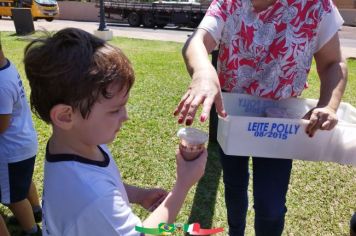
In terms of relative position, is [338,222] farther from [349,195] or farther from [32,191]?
[32,191]

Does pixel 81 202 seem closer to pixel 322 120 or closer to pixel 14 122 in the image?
pixel 322 120

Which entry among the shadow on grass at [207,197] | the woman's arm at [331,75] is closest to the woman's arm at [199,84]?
the woman's arm at [331,75]

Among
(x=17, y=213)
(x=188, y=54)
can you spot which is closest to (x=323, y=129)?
(x=188, y=54)

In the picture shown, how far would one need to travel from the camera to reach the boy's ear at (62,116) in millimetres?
1144

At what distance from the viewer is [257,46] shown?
1699 mm

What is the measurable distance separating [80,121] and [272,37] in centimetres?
95

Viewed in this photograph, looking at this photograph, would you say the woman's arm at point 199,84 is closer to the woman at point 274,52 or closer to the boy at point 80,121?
the woman at point 274,52

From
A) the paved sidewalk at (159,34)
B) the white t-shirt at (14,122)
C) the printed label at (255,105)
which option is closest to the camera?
the printed label at (255,105)

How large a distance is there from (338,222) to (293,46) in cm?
185

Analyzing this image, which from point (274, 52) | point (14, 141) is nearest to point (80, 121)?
point (274, 52)

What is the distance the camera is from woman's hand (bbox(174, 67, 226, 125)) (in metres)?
1.19

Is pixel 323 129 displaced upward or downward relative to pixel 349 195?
upward

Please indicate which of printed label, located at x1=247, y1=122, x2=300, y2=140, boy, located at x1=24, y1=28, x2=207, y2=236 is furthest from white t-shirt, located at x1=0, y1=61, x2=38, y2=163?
printed label, located at x1=247, y1=122, x2=300, y2=140

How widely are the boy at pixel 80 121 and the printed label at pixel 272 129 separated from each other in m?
0.59
